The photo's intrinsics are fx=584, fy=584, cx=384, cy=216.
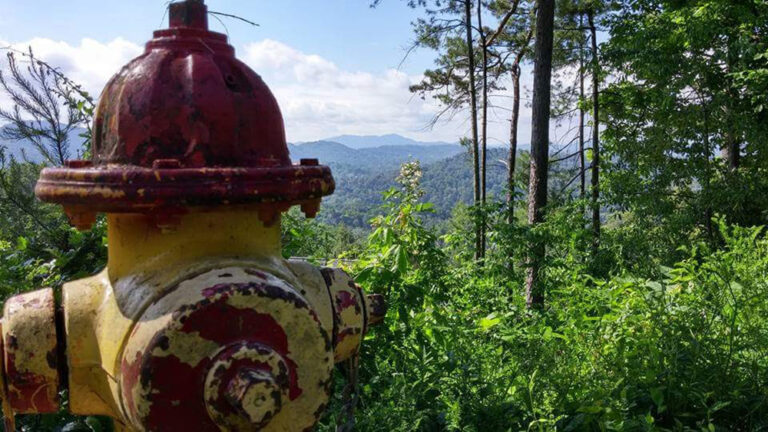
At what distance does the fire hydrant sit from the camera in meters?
1.28

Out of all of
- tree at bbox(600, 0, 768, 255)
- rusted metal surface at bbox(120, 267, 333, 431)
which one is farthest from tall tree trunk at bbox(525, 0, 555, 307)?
rusted metal surface at bbox(120, 267, 333, 431)

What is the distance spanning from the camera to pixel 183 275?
1403 mm

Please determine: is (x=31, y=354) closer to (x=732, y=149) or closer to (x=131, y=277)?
(x=131, y=277)

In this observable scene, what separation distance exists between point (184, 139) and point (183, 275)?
0.33 meters

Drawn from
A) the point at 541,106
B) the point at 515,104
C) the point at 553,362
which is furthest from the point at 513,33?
the point at 553,362

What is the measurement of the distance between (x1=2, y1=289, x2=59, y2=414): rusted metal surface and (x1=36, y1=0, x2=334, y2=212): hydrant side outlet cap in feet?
0.89

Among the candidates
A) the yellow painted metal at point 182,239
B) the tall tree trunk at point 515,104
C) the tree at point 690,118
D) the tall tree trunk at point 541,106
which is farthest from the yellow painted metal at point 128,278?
the tall tree trunk at point 515,104

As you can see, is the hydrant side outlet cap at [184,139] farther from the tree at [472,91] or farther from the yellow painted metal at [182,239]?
the tree at [472,91]

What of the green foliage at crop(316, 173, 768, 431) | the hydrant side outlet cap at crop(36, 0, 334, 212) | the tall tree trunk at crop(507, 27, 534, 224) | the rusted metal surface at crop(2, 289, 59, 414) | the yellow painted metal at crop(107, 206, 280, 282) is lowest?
the green foliage at crop(316, 173, 768, 431)

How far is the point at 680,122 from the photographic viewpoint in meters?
12.0

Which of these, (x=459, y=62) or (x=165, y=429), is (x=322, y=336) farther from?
Answer: (x=459, y=62)

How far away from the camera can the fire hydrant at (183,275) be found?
1.28 metres

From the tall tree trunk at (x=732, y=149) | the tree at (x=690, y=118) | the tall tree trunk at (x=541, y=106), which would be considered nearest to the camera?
the tall tree trunk at (x=541, y=106)

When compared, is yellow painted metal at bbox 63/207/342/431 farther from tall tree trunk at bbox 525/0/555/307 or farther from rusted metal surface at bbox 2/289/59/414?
tall tree trunk at bbox 525/0/555/307
